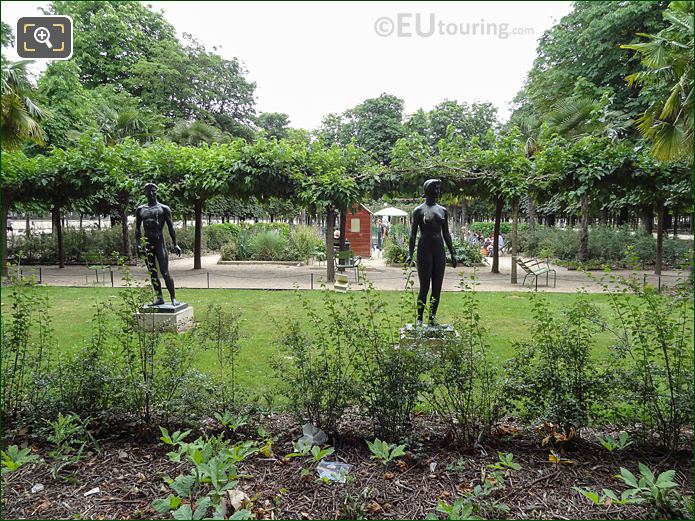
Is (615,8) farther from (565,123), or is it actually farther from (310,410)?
(310,410)

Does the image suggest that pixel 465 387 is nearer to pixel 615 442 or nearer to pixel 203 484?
pixel 615 442

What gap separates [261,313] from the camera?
31.3ft

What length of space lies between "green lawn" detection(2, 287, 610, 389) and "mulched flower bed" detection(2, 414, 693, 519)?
123cm

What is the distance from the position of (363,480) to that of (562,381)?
5.59 feet

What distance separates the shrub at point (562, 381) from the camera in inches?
138

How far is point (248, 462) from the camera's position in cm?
343

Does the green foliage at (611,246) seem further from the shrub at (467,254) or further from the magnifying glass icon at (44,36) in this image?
the magnifying glass icon at (44,36)

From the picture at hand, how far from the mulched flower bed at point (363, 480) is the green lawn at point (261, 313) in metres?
1.23

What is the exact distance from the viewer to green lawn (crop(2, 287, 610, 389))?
241 inches

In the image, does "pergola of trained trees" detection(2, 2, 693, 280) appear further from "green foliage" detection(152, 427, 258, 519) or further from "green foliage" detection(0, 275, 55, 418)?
"green foliage" detection(152, 427, 258, 519)

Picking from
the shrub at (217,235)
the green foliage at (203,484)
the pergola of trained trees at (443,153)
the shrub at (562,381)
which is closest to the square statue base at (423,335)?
the shrub at (562,381)

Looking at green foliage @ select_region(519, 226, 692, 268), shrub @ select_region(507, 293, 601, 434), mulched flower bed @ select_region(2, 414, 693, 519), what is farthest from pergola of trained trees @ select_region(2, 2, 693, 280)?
mulched flower bed @ select_region(2, 414, 693, 519)

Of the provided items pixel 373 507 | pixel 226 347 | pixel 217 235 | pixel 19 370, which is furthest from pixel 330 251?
pixel 217 235

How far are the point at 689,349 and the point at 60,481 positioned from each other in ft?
15.1
